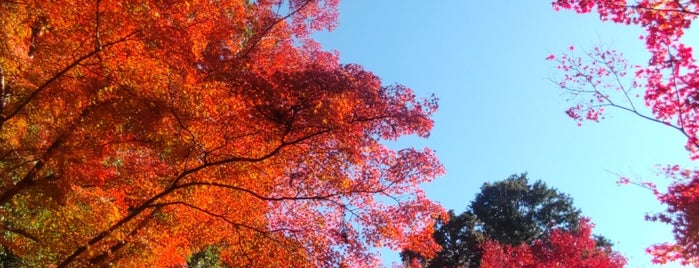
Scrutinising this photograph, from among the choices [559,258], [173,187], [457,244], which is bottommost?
[173,187]

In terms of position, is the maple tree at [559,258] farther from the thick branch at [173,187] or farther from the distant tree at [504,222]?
the thick branch at [173,187]

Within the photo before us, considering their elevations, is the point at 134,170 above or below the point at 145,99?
above

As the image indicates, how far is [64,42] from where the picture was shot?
6.82m

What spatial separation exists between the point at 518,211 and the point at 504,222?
146cm

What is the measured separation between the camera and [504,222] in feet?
113

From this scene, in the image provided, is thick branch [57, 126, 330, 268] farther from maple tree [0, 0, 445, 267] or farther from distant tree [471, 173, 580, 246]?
distant tree [471, 173, 580, 246]

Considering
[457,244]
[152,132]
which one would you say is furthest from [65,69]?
[457,244]

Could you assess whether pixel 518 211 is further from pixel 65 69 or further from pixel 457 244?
pixel 65 69

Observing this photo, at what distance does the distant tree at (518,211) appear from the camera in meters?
34.1

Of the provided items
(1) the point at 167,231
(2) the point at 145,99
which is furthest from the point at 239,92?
(1) the point at 167,231

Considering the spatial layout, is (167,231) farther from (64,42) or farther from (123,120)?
(64,42)

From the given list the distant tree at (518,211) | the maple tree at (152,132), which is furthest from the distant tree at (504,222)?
the maple tree at (152,132)

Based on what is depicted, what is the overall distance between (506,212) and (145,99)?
3214 cm

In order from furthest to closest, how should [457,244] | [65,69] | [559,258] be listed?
[457,244], [559,258], [65,69]
